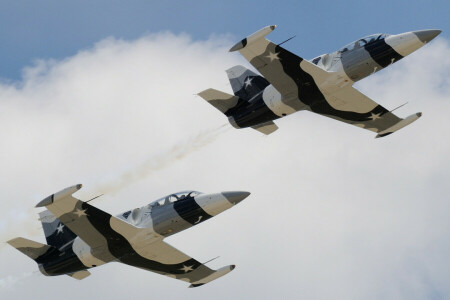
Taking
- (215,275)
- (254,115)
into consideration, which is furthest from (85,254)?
(254,115)

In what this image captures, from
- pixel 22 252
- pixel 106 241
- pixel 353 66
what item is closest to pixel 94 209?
pixel 106 241

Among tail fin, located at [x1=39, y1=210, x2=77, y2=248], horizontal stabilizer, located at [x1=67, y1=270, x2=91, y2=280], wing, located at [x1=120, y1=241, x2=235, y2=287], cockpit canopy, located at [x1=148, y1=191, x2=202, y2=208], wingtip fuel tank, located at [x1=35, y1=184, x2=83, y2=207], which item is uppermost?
wingtip fuel tank, located at [x1=35, y1=184, x2=83, y2=207]

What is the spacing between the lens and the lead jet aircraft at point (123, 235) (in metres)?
51.4

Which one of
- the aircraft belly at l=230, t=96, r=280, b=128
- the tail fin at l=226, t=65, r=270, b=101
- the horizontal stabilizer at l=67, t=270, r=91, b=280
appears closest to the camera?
the aircraft belly at l=230, t=96, r=280, b=128

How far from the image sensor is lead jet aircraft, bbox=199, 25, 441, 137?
2078 inches

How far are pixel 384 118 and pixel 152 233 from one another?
14937 millimetres

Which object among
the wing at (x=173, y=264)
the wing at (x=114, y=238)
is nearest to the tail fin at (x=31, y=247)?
the wing at (x=114, y=238)

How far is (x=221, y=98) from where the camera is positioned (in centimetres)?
5722

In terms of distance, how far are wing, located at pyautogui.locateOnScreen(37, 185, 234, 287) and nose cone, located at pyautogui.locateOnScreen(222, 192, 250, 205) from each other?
168 inches

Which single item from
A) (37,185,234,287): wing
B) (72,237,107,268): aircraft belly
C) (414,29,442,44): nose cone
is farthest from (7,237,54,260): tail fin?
(414,29,442,44): nose cone

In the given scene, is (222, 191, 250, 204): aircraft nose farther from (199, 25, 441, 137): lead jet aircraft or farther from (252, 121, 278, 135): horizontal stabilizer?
(252, 121, 278, 135): horizontal stabilizer

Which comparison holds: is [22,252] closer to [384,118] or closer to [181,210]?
[181,210]

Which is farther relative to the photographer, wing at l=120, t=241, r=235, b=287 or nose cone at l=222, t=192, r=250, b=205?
wing at l=120, t=241, r=235, b=287

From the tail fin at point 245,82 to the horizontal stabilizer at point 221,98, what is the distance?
720 mm
